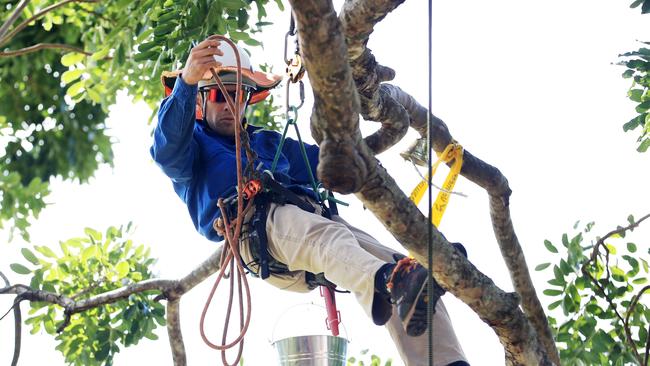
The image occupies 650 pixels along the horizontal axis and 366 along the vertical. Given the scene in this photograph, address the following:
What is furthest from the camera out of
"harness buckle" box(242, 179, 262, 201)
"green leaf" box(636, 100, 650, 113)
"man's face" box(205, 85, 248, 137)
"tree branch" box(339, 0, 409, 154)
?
"green leaf" box(636, 100, 650, 113)

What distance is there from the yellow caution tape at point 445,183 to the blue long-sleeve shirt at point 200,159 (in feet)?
1.64

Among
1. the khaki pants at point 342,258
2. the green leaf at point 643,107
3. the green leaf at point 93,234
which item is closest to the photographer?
the khaki pants at point 342,258

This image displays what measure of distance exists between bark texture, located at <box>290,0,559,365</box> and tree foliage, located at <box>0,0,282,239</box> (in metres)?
0.84

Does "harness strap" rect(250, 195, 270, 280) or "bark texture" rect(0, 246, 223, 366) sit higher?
"bark texture" rect(0, 246, 223, 366)

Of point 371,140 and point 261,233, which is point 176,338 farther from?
point 371,140

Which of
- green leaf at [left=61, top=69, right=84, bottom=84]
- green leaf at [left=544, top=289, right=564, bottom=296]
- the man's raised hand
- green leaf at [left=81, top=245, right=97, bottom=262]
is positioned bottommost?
green leaf at [left=544, top=289, right=564, bottom=296]

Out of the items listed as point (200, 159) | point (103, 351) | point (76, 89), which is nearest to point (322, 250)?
point (200, 159)

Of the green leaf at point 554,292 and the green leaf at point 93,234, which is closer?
the green leaf at point 554,292

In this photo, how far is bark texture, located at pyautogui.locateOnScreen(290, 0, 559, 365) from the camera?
2.94 metres

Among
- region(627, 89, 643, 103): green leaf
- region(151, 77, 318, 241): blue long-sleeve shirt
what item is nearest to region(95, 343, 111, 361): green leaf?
region(151, 77, 318, 241): blue long-sleeve shirt

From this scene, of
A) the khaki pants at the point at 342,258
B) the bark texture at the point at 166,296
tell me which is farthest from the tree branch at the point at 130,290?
the khaki pants at the point at 342,258

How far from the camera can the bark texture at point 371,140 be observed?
2936mm

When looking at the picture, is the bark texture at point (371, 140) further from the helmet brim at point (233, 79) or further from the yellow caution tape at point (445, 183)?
the helmet brim at point (233, 79)

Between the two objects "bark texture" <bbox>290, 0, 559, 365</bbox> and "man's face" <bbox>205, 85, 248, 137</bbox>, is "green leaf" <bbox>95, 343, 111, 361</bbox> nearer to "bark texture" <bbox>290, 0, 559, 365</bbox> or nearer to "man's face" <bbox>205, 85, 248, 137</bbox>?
"man's face" <bbox>205, 85, 248, 137</bbox>
